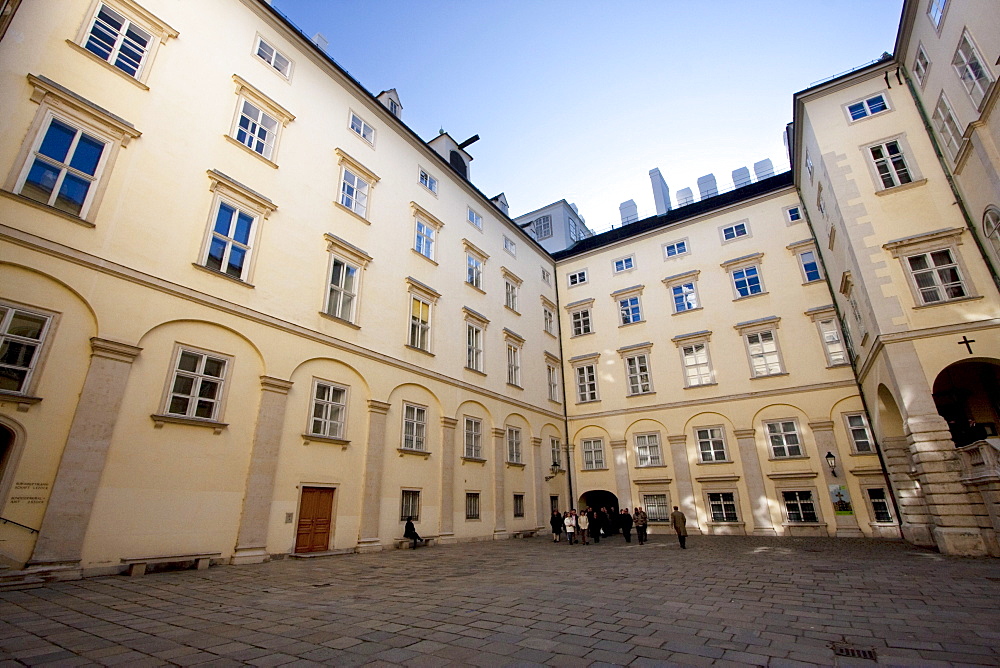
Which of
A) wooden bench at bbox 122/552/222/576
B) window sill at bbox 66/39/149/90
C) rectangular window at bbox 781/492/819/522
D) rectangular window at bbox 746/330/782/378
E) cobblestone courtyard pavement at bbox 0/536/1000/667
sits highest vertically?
window sill at bbox 66/39/149/90

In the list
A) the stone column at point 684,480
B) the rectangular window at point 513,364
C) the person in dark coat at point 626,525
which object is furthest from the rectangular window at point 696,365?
the rectangular window at point 513,364

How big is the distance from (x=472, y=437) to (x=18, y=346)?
15426 millimetres

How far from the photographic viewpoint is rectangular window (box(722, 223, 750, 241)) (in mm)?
27047

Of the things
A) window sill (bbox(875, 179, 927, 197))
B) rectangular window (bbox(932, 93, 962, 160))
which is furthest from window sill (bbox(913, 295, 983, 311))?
rectangular window (bbox(932, 93, 962, 160))

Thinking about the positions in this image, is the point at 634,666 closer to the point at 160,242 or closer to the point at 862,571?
the point at 862,571

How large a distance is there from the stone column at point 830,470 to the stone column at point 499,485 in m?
14.9

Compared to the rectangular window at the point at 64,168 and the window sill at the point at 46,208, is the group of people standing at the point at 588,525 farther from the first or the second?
the rectangular window at the point at 64,168

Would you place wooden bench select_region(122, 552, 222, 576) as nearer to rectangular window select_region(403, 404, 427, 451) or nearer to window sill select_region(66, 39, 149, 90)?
rectangular window select_region(403, 404, 427, 451)

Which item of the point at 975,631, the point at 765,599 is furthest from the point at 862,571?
the point at 975,631

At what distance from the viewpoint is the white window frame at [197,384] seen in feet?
38.3

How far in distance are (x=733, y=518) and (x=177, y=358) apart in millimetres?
24292

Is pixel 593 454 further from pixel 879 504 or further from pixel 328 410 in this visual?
pixel 328 410

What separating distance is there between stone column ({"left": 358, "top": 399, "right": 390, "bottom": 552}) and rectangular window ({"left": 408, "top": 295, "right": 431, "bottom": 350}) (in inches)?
140

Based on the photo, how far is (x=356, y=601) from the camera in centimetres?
763
